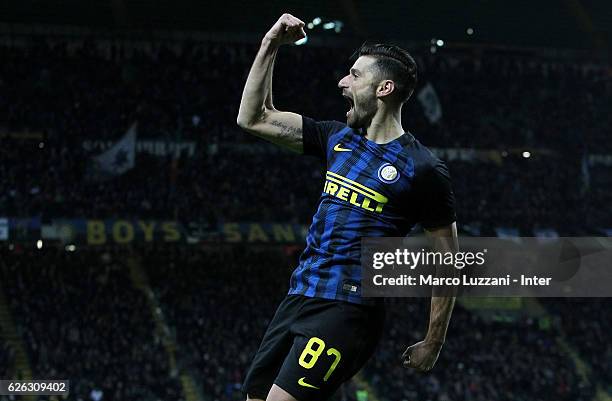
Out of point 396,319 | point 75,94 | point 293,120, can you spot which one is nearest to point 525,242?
point 396,319

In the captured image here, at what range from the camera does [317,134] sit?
4496 millimetres

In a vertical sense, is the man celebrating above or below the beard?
below

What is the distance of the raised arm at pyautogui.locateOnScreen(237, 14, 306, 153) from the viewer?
4281 mm

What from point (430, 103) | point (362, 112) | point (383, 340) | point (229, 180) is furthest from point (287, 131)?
point (430, 103)

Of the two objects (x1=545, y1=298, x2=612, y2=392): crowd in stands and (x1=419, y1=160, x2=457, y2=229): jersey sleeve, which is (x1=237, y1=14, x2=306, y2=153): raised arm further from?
(x1=545, y1=298, x2=612, y2=392): crowd in stands

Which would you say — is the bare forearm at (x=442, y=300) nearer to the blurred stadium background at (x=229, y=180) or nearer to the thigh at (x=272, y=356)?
the thigh at (x=272, y=356)

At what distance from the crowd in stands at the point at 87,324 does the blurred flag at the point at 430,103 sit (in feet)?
34.4

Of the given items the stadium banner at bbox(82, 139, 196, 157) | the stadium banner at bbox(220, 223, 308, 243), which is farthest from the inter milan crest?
the stadium banner at bbox(82, 139, 196, 157)

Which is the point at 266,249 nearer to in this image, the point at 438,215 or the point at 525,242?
the point at 525,242

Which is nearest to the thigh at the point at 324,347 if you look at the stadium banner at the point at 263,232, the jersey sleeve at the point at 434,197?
the jersey sleeve at the point at 434,197

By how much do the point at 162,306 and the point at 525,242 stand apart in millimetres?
11038

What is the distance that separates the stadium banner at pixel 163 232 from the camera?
26125 millimetres

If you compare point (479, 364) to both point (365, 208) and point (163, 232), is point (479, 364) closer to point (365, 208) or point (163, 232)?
point (163, 232)

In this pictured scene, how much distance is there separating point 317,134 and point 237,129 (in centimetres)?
2567
